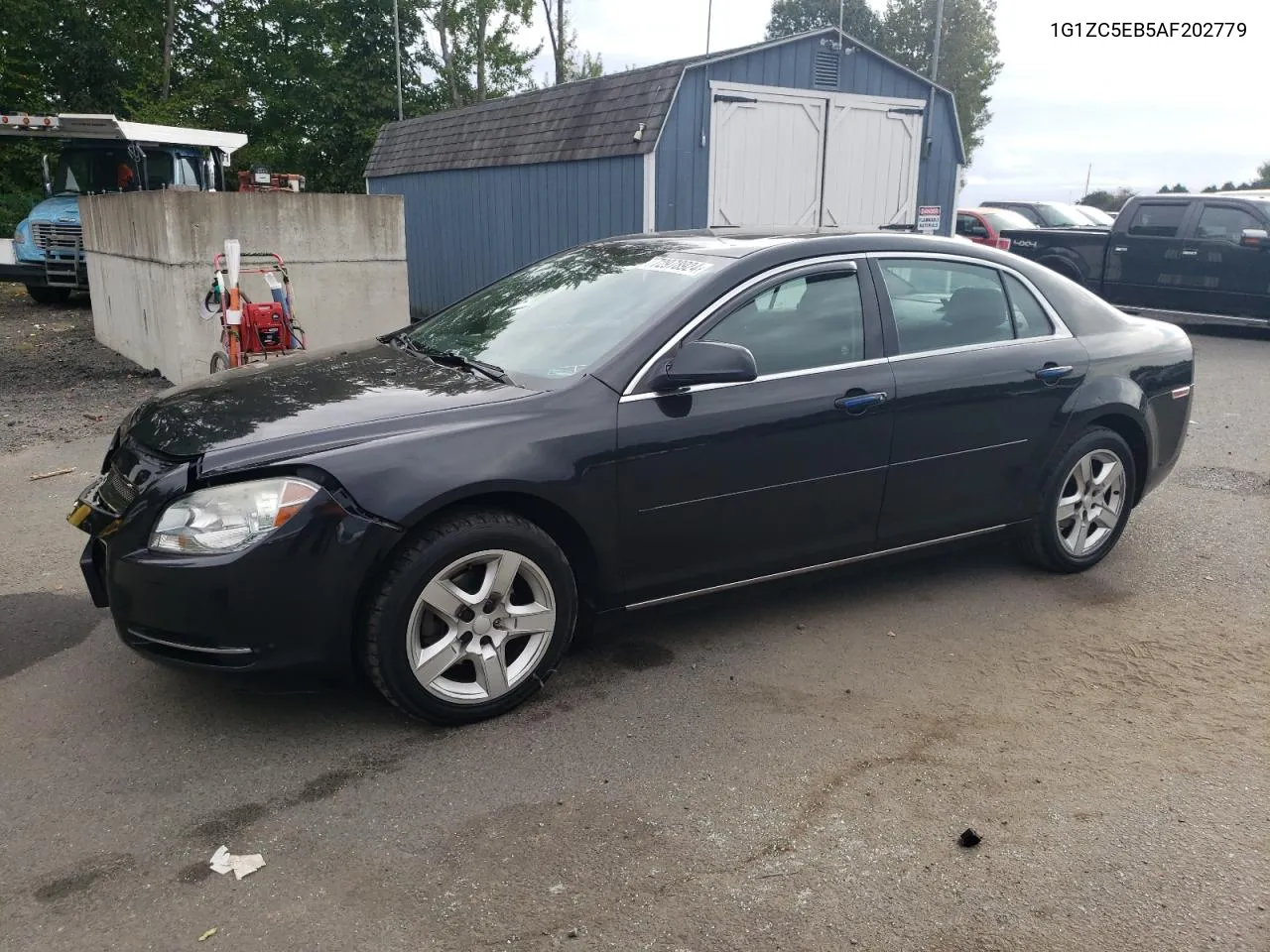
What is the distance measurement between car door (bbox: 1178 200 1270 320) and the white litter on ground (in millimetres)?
13989

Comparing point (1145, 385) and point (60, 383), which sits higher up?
point (1145, 385)

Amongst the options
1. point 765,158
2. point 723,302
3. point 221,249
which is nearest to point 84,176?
point 221,249

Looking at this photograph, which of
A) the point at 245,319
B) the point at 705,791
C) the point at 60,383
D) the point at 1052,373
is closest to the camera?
the point at 705,791

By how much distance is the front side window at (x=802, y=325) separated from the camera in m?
Answer: 3.97

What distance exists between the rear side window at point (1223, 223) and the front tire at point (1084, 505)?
10.1m

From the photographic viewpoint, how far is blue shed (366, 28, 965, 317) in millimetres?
11203

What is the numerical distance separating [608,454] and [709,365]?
0.47 m

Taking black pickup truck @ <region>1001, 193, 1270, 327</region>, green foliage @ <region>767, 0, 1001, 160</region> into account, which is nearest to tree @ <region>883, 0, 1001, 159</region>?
green foliage @ <region>767, 0, 1001, 160</region>

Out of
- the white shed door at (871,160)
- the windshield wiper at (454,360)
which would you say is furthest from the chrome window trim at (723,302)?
the white shed door at (871,160)

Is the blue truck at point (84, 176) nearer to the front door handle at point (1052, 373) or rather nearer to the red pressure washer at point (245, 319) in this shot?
the red pressure washer at point (245, 319)

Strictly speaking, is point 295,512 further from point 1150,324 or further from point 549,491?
point 1150,324

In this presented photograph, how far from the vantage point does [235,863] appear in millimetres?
2785

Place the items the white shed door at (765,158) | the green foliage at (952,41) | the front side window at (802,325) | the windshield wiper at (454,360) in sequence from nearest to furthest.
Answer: the windshield wiper at (454,360) → the front side window at (802,325) → the white shed door at (765,158) → the green foliage at (952,41)

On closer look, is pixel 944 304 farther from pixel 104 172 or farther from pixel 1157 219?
pixel 104 172
